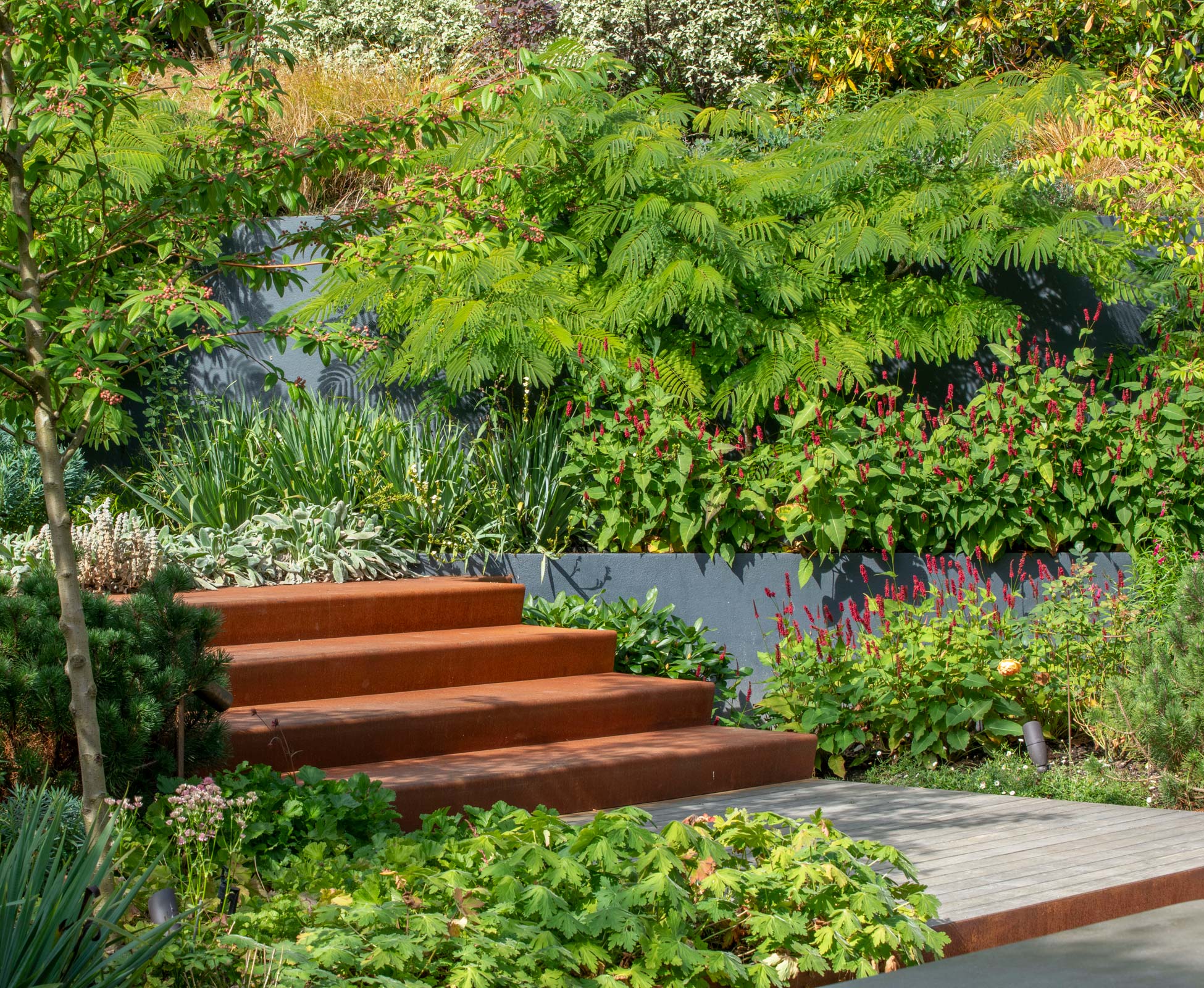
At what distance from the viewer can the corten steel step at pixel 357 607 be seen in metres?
6.61

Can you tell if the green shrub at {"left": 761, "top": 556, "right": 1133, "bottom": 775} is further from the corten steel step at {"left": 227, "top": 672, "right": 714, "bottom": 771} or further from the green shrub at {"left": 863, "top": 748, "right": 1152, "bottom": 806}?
the corten steel step at {"left": 227, "top": 672, "right": 714, "bottom": 771}

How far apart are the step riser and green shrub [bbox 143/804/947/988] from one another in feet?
3.54

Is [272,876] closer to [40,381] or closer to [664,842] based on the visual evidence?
[664,842]

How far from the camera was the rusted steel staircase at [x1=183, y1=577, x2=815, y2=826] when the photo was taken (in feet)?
17.8

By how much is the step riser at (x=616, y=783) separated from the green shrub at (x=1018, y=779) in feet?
1.62

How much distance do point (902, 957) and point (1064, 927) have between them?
0.81 m

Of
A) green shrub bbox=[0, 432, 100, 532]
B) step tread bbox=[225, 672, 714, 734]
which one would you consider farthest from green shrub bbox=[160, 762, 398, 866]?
green shrub bbox=[0, 432, 100, 532]

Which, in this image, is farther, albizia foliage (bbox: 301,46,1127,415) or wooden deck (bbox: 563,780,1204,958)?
albizia foliage (bbox: 301,46,1127,415)

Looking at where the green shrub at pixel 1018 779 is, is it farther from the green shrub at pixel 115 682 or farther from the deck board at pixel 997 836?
the green shrub at pixel 115 682

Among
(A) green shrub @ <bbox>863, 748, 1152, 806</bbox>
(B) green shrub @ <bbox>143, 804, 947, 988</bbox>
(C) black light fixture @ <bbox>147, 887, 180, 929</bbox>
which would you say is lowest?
(A) green shrub @ <bbox>863, 748, 1152, 806</bbox>

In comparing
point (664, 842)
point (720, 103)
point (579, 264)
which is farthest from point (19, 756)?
point (720, 103)

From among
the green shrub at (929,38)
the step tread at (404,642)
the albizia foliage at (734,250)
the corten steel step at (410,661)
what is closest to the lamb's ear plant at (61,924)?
the corten steel step at (410,661)

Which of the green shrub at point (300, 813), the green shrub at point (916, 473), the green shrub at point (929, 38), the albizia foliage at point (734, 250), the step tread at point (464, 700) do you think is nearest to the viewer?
the green shrub at point (300, 813)

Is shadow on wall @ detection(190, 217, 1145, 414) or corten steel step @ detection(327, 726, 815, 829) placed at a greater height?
shadow on wall @ detection(190, 217, 1145, 414)
